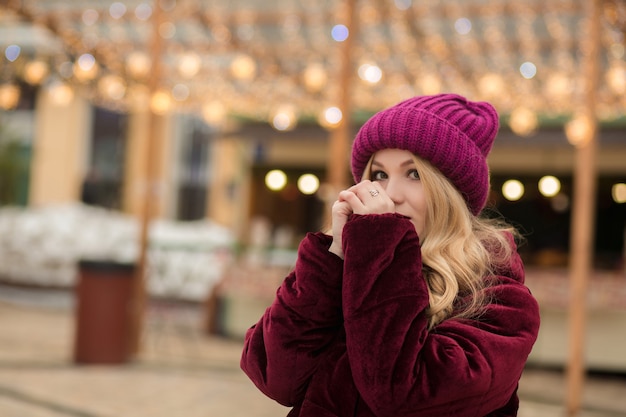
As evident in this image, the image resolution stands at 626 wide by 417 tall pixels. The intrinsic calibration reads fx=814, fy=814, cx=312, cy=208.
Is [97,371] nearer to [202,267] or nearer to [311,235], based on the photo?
[202,267]

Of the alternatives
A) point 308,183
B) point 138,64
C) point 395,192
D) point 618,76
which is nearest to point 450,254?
point 395,192

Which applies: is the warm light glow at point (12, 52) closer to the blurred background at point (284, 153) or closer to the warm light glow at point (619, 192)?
the blurred background at point (284, 153)

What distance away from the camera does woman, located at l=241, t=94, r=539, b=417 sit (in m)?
1.34

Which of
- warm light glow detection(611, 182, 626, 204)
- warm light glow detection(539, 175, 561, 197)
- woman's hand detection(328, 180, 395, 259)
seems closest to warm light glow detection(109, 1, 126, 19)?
warm light glow detection(539, 175, 561, 197)

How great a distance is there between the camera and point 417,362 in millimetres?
1341

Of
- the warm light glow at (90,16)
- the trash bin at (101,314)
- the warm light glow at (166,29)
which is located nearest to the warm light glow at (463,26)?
the warm light glow at (166,29)

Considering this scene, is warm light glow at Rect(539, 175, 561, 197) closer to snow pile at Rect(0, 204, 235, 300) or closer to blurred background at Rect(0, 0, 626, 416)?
blurred background at Rect(0, 0, 626, 416)

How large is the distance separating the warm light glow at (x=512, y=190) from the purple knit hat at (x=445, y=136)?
7755 mm

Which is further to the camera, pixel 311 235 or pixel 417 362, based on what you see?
pixel 311 235

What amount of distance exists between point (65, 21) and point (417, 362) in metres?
9.57

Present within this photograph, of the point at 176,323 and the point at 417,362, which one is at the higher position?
the point at 417,362

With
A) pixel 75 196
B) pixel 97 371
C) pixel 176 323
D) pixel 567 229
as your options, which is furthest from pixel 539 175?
pixel 75 196

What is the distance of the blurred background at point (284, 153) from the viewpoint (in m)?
7.04

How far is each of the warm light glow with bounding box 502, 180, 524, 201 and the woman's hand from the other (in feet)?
26.1
